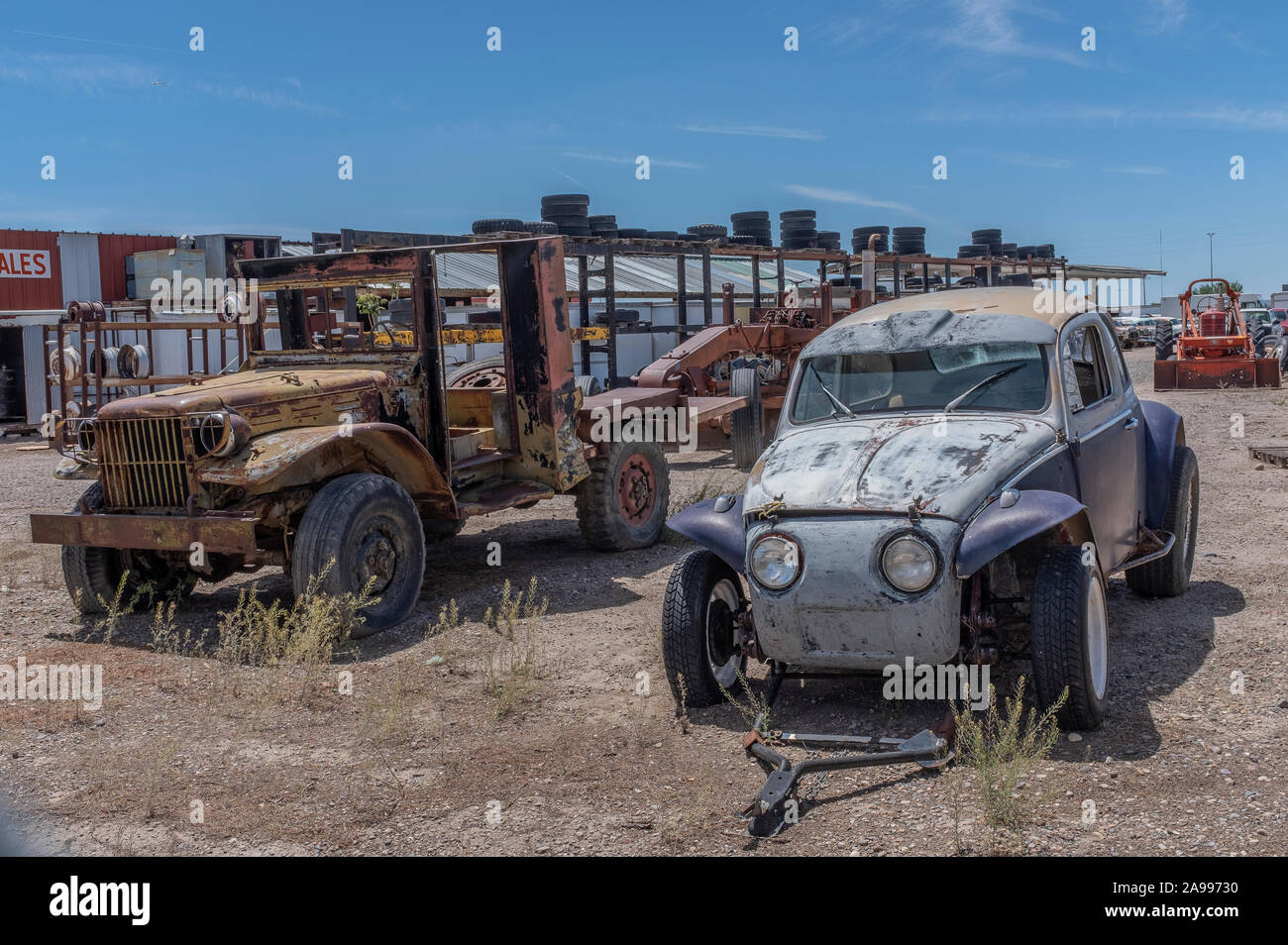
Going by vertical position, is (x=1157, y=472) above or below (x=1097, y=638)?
above

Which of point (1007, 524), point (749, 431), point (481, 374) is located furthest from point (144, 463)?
point (749, 431)

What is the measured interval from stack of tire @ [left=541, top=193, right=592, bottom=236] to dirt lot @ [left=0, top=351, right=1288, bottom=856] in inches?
490

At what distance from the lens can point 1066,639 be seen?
463cm

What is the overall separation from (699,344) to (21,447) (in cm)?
1235

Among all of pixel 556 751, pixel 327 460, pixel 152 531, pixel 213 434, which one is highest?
pixel 213 434

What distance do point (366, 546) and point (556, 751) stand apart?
8.12 ft

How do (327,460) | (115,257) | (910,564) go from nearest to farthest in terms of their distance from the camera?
(910,564) < (327,460) < (115,257)

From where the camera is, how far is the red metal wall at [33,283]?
26.0 meters

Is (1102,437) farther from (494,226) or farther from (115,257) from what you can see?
(115,257)

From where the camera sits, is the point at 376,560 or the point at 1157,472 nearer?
the point at 1157,472

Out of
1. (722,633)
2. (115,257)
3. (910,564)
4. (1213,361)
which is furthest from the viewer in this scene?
(115,257)

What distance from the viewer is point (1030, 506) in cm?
473

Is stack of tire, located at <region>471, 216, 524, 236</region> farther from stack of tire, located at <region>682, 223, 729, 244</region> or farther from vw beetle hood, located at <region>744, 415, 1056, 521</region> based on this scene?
vw beetle hood, located at <region>744, 415, 1056, 521</region>

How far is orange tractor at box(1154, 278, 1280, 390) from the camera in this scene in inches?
894
